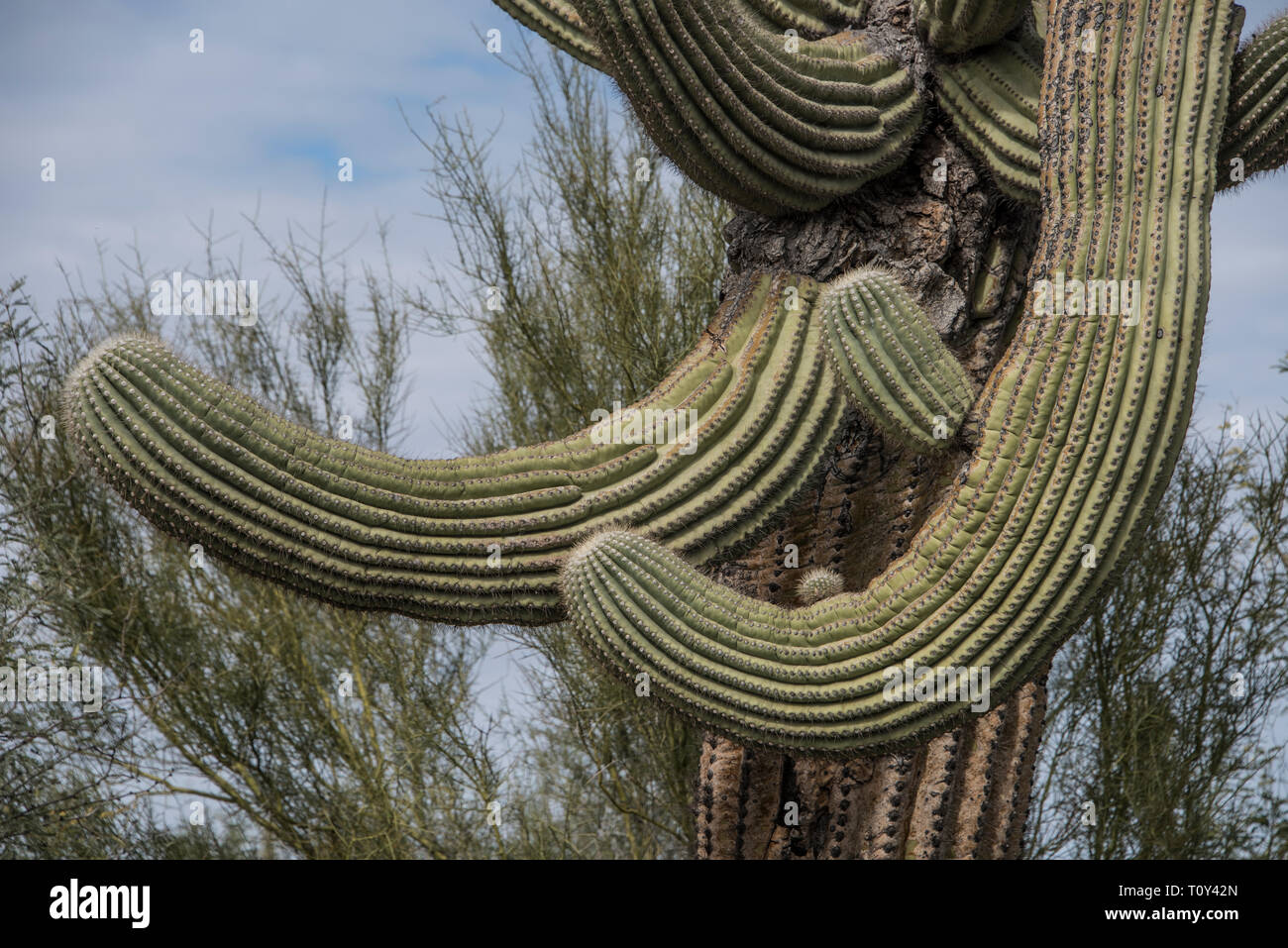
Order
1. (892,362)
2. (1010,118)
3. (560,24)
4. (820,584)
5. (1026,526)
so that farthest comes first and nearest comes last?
(560,24) → (1010,118) → (820,584) → (892,362) → (1026,526)

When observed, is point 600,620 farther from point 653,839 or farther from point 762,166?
point 653,839

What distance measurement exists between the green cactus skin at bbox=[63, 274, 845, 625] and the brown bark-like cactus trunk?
404 mm

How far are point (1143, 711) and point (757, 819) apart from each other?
5.32 metres

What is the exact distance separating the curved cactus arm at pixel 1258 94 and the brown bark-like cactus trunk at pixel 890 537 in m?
0.74

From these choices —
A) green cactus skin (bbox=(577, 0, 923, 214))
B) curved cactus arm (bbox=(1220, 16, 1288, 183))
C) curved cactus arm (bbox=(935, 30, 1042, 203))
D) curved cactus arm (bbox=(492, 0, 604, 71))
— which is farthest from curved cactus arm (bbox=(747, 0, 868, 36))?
curved cactus arm (bbox=(1220, 16, 1288, 183))

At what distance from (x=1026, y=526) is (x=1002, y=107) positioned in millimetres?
1430

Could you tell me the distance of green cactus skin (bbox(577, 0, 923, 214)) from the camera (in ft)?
10.4

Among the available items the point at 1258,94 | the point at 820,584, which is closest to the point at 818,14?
the point at 1258,94

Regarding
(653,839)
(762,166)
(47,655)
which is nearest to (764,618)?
(762,166)

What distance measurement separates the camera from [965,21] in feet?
12.7

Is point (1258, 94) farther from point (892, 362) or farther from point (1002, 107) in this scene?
point (892, 362)

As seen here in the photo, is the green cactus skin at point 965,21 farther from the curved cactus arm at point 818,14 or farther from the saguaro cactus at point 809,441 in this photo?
the curved cactus arm at point 818,14

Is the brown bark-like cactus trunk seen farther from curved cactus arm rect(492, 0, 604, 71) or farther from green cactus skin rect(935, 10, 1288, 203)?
curved cactus arm rect(492, 0, 604, 71)

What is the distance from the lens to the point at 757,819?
4316 millimetres
